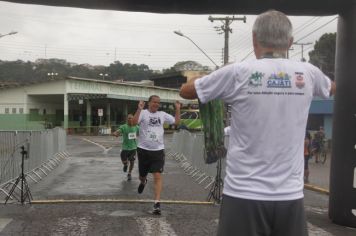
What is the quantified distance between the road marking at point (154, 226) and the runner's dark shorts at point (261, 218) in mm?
4605

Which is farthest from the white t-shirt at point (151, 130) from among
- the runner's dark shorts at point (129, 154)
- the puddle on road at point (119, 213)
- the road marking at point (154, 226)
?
the runner's dark shorts at point (129, 154)

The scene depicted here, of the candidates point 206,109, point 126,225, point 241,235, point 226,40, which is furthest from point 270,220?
point 226,40

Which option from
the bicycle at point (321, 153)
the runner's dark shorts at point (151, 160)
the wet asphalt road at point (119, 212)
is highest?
the runner's dark shorts at point (151, 160)

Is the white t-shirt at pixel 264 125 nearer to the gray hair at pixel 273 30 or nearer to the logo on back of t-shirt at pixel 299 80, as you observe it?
the logo on back of t-shirt at pixel 299 80

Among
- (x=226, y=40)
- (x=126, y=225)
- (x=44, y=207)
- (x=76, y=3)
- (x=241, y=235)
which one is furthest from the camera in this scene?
(x=226, y=40)

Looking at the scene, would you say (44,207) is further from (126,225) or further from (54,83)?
(54,83)

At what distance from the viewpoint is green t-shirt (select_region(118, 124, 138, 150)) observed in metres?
15.7

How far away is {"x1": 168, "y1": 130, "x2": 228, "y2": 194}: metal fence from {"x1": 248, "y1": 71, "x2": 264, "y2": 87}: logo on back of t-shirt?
29.8 feet

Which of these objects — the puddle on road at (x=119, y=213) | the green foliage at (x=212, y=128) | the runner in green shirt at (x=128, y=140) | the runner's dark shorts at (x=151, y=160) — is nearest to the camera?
the green foliage at (x=212, y=128)

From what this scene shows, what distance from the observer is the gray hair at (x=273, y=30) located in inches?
122

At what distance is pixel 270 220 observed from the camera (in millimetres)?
3117

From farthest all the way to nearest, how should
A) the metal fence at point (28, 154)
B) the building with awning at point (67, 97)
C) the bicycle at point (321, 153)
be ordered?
the building with awning at point (67, 97), the bicycle at point (321, 153), the metal fence at point (28, 154)

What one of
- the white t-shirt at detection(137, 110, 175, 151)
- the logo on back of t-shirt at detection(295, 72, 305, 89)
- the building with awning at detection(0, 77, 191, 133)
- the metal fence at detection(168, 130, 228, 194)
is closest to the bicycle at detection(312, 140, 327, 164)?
the metal fence at detection(168, 130, 228, 194)

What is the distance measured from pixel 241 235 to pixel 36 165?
13680 millimetres
